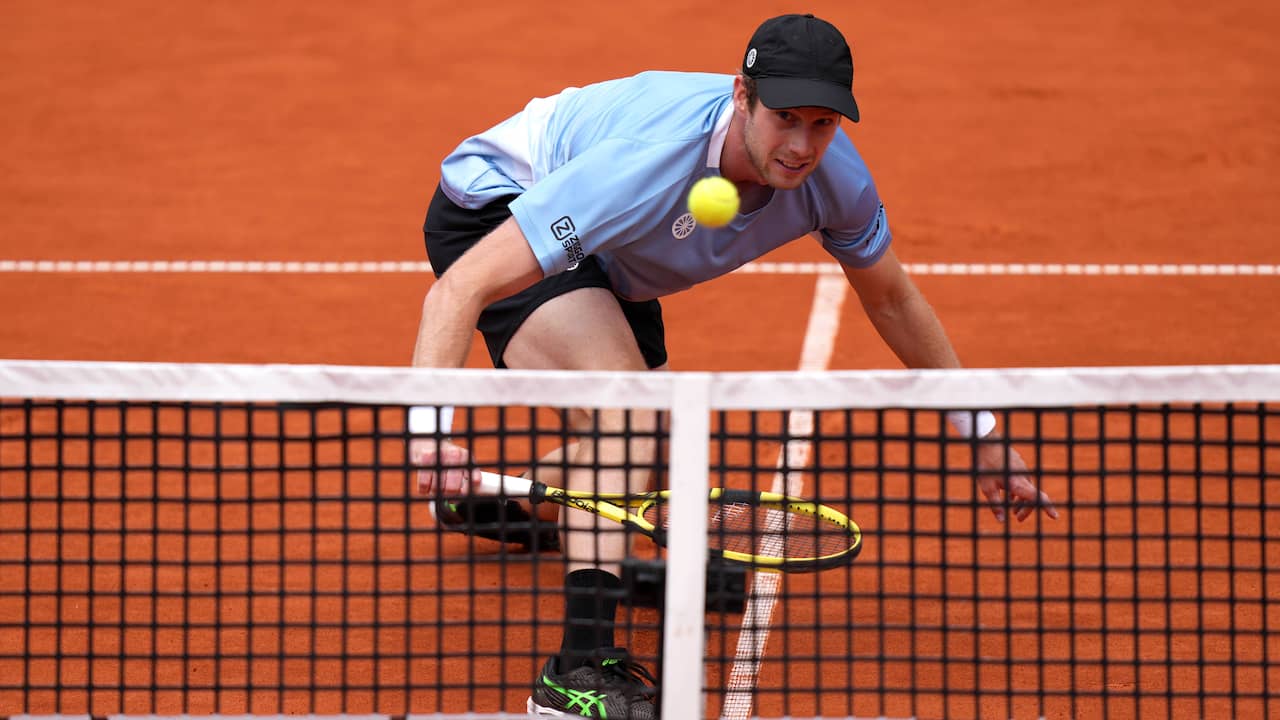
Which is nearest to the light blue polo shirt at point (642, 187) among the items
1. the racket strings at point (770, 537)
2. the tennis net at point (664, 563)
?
the tennis net at point (664, 563)

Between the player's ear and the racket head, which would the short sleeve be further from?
the racket head

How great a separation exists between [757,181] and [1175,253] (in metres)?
3.59

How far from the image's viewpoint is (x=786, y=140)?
3.12 m

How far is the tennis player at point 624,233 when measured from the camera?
3068 millimetres

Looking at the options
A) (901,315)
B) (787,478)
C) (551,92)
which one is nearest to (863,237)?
(901,315)

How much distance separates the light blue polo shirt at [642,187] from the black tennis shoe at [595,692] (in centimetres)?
75

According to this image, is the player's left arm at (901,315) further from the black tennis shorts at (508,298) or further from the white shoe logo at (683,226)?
the black tennis shorts at (508,298)

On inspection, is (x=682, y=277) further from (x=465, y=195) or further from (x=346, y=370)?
(x=346, y=370)

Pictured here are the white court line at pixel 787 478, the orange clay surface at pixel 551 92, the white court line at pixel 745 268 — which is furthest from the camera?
the white court line at pixel 745 268

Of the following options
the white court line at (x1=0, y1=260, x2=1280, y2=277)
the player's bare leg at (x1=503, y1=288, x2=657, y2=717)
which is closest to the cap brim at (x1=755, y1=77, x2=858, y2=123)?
the player's bare leg at (x1=503, y1=288, x2=657, y2=717)

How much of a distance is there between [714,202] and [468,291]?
0.49m

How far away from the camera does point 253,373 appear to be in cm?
245

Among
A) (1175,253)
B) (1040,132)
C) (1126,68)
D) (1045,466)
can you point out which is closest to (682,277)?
(1045,466)

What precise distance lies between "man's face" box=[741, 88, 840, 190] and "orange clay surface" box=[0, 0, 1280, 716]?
3.95 feet
